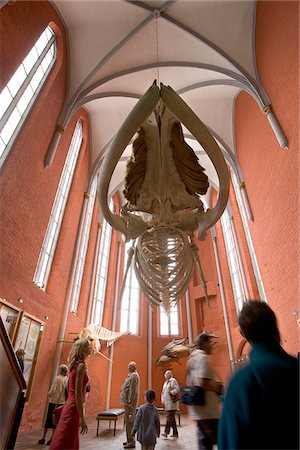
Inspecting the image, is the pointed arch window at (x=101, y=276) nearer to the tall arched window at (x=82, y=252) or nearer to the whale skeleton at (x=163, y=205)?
the tall arched window at (x=82, y=252)

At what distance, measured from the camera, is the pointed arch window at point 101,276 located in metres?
10.9

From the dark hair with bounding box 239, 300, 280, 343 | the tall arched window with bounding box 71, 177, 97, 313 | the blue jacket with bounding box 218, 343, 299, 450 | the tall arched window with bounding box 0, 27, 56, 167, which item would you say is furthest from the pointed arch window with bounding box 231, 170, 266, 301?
the blue jacket with bounding box 218, 343, 299, 450

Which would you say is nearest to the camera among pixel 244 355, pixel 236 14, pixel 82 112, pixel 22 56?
pixel 22 56

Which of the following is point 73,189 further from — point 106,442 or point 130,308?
point 106,442

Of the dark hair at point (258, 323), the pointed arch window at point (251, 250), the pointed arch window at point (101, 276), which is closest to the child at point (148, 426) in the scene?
the dark hair at point (258, 323)

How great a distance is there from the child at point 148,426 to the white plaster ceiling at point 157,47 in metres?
7.41

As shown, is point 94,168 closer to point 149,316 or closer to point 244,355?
point 149,316

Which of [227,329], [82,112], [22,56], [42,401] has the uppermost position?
[82,112]

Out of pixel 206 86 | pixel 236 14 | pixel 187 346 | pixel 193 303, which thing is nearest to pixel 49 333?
pixel 187 346

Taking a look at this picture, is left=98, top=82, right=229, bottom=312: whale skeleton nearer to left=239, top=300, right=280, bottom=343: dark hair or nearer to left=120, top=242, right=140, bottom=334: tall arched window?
left=239, top=300, right=280, bottom=343: dark hair

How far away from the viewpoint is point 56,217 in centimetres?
820

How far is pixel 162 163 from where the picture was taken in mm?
3949

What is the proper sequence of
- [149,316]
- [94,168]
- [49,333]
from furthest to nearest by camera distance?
1. [149,316]
2. [94,168]
3. [49,333]

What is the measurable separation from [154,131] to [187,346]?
29.2ft
